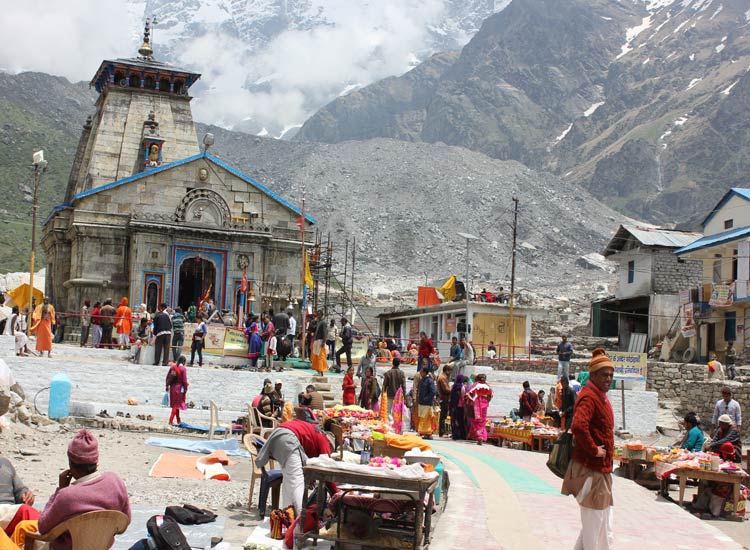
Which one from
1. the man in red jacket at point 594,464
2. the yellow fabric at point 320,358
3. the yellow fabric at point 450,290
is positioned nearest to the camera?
the man in red jacket at point 594,464

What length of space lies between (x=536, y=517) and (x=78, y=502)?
501cm

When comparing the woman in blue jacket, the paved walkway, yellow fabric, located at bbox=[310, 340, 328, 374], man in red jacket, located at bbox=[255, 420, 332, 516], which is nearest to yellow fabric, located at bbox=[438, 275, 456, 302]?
yellow fabric, located at bbox=[310, 340, 328, 374]

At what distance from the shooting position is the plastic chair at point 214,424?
16.7m

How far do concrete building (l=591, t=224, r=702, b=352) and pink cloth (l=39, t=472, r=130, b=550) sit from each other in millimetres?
36630

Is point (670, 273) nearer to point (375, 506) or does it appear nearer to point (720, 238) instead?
point (720, 238)

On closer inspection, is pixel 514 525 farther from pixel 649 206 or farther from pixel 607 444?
pixel 649 206

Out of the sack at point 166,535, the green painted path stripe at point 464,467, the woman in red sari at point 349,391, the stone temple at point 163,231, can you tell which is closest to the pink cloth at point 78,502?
the sack at point 166,535

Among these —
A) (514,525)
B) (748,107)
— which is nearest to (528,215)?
(748,107)

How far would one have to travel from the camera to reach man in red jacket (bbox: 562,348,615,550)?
7305mm

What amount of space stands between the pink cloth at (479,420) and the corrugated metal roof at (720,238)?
2057cm

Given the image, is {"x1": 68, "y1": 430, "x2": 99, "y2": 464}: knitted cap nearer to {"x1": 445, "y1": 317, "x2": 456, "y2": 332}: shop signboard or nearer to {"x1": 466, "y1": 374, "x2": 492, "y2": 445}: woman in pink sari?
{"x1": 466, "y1": 374, "x2": 492, "y2": 445}: woman in pink sari

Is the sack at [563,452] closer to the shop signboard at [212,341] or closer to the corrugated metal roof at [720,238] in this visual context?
the shop signboard at [212,341]

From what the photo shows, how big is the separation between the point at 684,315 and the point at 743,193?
5717 mm

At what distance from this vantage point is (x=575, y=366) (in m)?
31.2
